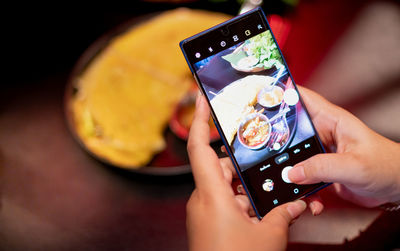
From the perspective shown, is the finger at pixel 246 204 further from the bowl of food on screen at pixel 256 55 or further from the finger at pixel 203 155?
the bowl of food on screen at pixel 256 55

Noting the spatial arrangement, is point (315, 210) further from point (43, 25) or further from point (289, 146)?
point (43, 25)

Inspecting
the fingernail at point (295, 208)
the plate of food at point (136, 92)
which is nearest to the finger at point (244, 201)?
the fingernail at point (295, 208)

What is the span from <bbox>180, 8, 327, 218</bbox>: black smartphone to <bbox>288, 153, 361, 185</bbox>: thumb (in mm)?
62

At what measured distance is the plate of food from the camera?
1.18 m

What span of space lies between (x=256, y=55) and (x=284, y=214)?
15.4 inches

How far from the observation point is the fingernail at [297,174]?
0.78 m

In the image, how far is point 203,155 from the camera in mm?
760

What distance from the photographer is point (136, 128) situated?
1.27 metres

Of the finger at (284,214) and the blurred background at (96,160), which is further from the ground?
the blurred background at (96,160)

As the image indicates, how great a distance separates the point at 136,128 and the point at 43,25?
82cm

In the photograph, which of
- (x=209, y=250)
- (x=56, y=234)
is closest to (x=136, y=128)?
(x=56, y=234)

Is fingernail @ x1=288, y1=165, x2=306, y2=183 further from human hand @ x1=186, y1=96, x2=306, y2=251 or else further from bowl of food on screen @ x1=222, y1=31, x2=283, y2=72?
bowl of food on screen @ x1=222, y1=31, x2=283, y2=72

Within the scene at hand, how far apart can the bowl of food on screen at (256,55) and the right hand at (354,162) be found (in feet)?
0.52

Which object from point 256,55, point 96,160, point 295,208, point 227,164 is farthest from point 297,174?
point 96,160
